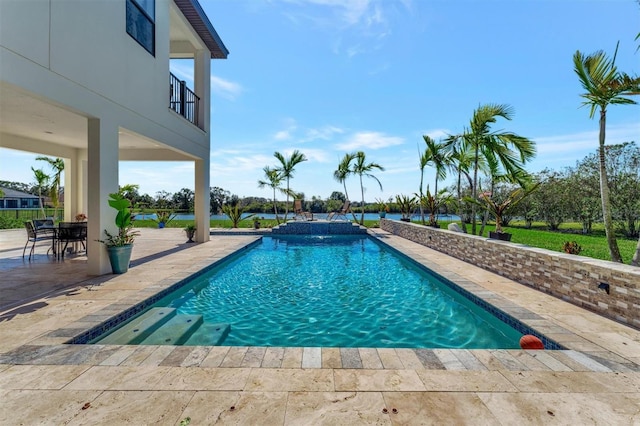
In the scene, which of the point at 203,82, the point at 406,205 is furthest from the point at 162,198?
the point at 406,205

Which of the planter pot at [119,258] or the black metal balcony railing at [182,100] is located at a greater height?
the black metal balcony railing at [182,100]

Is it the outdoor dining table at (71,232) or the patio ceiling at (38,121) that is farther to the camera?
the outdoor dining table at (71,232)

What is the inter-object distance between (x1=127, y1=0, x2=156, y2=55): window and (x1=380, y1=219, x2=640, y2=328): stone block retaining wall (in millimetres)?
9326

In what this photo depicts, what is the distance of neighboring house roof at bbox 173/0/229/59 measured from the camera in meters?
8.28

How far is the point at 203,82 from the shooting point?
1023 cm

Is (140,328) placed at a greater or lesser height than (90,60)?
lesser

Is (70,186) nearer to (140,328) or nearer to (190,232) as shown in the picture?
(190,232)

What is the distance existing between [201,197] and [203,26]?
18.6 ft

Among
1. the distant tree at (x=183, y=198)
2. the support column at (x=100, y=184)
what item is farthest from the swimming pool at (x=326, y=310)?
the distant tree at (x=183, y=198)

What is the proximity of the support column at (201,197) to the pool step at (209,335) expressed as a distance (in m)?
7.26

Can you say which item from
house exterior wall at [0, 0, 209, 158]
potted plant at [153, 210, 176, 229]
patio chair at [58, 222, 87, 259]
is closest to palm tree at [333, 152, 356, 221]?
potted plant at [153, 210, 176, 229]

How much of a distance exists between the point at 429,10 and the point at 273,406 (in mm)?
10598

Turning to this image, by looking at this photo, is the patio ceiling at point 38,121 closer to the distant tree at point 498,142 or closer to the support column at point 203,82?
the support column at point 203,82

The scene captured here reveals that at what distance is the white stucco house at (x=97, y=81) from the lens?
416 cm
